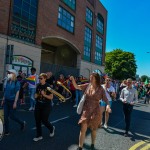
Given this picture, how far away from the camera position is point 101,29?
38094 mm

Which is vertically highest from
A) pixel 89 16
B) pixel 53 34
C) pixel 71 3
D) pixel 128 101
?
pixel 89 16

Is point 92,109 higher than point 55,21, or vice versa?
point 55,21

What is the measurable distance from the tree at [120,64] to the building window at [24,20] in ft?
133

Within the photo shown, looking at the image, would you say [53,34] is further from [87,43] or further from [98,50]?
[98,50]

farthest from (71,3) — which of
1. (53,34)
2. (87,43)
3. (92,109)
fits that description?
(92,109)

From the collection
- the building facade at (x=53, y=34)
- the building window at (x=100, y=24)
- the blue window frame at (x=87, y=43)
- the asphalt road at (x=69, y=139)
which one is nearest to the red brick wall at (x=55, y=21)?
the building facade at (x=53, y=34)

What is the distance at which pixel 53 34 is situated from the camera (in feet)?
76.2

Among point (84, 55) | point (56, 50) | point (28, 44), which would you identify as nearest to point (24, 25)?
point (28, 44)

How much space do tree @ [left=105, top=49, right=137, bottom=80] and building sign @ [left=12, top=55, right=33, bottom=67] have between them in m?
40.8

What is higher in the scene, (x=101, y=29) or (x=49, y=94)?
(x=101, y=29)

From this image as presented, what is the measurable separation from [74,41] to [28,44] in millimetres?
9926

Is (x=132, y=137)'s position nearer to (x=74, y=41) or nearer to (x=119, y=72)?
(x=74, y=41)

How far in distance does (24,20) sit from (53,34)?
4947mm

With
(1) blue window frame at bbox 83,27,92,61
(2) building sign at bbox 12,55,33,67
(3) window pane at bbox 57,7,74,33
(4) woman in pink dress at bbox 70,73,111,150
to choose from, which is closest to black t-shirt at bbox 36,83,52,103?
(4) woman in pink dress at bbox 70,73,111,150
